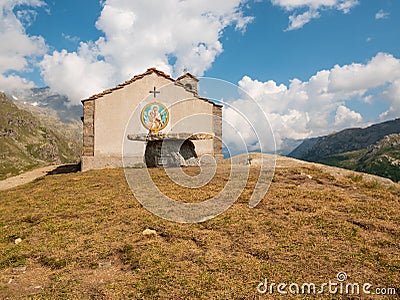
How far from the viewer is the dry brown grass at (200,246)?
227 inches

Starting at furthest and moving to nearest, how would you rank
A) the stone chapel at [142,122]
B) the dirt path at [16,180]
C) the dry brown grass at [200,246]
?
1. the dirt path at [16,180]
2. the stone chapel at [142,122]
3. the dry brown grass at [200,246]

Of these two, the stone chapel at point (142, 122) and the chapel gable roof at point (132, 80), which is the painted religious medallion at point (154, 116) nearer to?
the stone chapel at point (142, 122)

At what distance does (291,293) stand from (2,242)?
26.3 ft

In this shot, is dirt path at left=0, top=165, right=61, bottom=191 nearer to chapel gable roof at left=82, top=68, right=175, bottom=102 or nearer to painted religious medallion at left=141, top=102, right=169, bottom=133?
chapel gable roof at left=82, top=68, right=175, bottom=102

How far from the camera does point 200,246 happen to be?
289 inches

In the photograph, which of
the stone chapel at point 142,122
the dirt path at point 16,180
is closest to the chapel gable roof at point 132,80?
the stone chapel at point 142,122

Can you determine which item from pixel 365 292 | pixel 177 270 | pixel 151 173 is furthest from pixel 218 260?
pixel 151 173

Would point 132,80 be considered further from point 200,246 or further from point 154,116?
point 200,246

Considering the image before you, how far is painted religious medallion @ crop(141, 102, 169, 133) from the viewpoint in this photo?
906 inches

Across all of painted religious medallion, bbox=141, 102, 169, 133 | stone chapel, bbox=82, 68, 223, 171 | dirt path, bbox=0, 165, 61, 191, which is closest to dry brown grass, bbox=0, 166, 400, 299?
stone chapel, bbox=82, 68, 223, 171

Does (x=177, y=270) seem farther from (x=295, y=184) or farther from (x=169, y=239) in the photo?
(x=295, y=184)

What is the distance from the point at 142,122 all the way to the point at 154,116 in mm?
1097

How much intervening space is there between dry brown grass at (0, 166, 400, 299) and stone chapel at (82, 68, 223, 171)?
688cm

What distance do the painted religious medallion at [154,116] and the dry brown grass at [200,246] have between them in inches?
474
